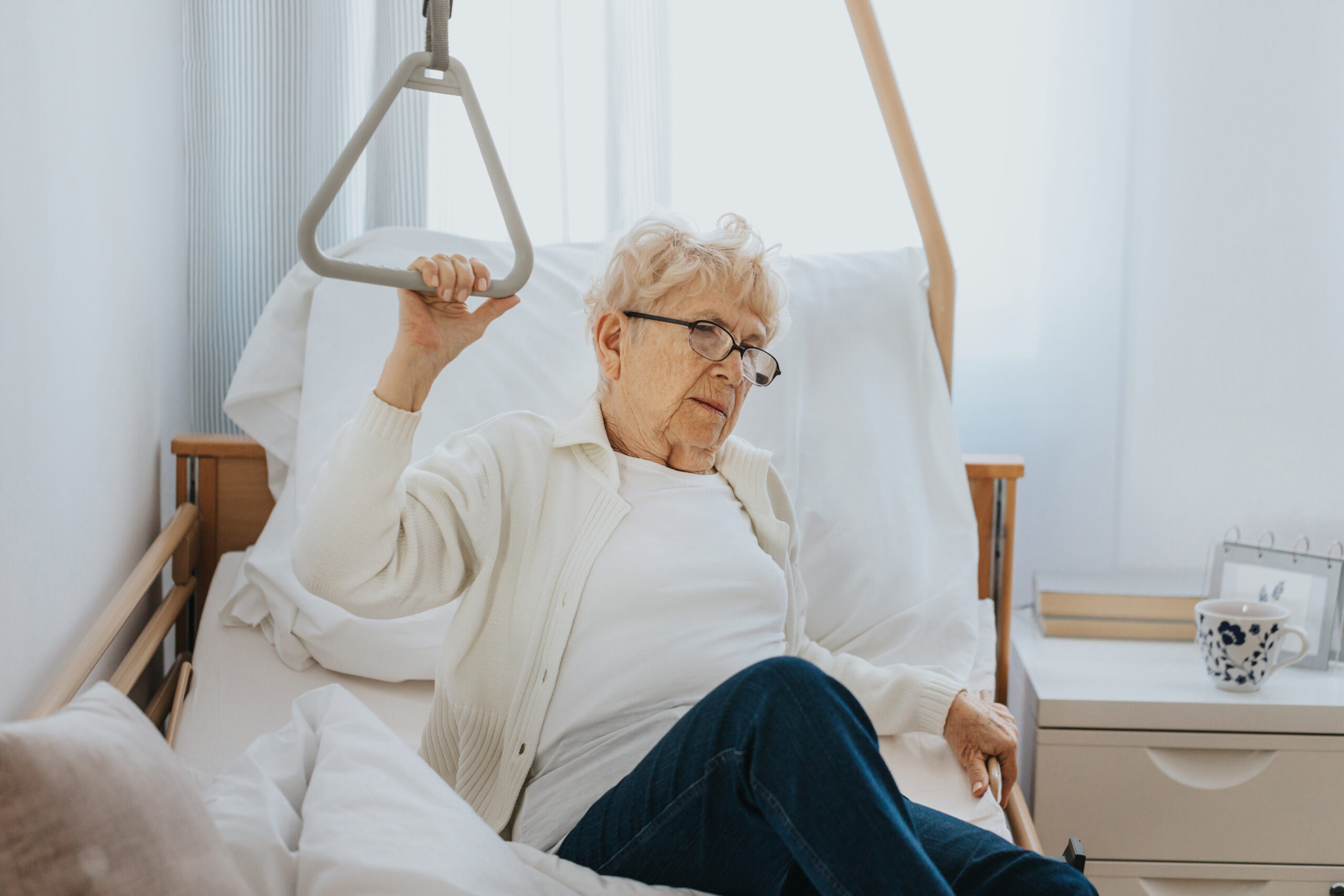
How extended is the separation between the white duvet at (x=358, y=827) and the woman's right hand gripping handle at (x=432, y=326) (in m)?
0.28

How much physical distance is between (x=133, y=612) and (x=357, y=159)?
0.83 m

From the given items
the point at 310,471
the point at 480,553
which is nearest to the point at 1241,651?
the point at 480,553

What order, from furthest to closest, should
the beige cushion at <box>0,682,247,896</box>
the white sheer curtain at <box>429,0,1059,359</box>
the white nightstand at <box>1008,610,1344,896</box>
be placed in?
the white sheer curtain at <box>429,0,1059,359</box>, the white nightstand at <box>1008,610,1344,896</box>, the beige cushion at <box>0,682,247,896</box>

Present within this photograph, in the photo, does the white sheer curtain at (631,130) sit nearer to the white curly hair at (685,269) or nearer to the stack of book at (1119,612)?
the stack of book at (1119,612)

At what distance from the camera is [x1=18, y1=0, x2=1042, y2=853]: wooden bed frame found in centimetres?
158

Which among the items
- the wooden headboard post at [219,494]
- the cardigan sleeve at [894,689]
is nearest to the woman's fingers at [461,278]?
the cardigan sleeve at [894,689]

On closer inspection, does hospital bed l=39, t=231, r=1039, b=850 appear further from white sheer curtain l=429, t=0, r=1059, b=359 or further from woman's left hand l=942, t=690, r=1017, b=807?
white sheer curtain l=429, t=0, r=1059, b=359

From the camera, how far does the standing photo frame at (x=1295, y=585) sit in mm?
1708

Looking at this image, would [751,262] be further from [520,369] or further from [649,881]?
[649,881]

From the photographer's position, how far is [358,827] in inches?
29.4

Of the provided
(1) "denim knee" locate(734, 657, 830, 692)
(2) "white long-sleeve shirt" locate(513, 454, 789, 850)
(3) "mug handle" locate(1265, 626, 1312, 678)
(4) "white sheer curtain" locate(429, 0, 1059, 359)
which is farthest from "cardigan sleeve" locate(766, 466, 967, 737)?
(4) "white sheer curtain" locate(429, 0, 1059, 359)

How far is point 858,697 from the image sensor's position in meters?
1.28

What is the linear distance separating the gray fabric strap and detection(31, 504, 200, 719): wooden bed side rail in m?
0.66

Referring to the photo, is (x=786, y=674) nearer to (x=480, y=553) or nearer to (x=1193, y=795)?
(x=480, y=553)
